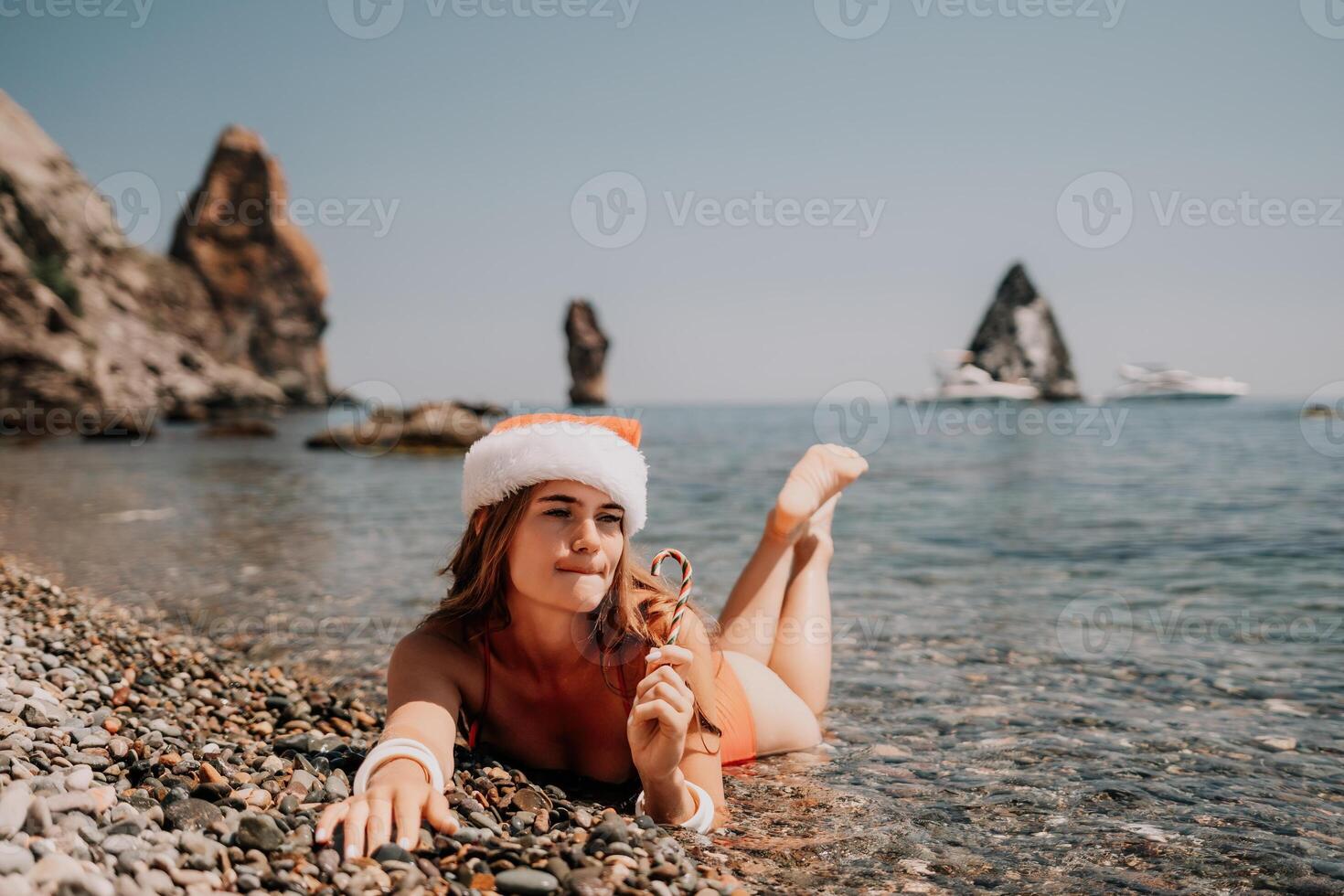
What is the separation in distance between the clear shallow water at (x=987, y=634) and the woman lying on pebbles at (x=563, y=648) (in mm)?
522

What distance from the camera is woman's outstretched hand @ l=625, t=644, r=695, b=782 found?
9.91 feet

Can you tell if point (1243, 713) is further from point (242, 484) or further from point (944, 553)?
point (242, 484)

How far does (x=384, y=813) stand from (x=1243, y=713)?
4.72m

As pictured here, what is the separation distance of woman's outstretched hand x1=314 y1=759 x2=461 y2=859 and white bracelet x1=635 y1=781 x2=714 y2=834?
844 millimetres

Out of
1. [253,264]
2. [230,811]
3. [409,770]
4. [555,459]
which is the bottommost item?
[230,811]

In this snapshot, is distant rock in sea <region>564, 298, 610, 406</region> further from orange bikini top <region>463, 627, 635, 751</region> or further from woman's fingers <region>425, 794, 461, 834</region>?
woman's fingers <region>425, 794, 461, 834</region>

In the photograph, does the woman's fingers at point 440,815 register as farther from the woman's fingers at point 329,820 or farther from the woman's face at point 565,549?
the woman's face at point 565,549

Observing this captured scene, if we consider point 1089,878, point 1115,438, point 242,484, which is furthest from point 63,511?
point 1115,438

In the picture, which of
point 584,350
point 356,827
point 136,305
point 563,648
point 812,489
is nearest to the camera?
point 356,827

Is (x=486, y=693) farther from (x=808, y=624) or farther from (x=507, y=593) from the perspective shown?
(x=808, y=624)

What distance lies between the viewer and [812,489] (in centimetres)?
520

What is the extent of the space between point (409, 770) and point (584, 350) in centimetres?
8674

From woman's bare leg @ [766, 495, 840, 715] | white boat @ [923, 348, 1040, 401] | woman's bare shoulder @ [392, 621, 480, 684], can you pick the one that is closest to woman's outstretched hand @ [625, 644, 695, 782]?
woman's bare shoulder @ [392, 621, 480, 684]

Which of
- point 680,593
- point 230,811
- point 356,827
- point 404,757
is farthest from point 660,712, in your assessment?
point 230,811
